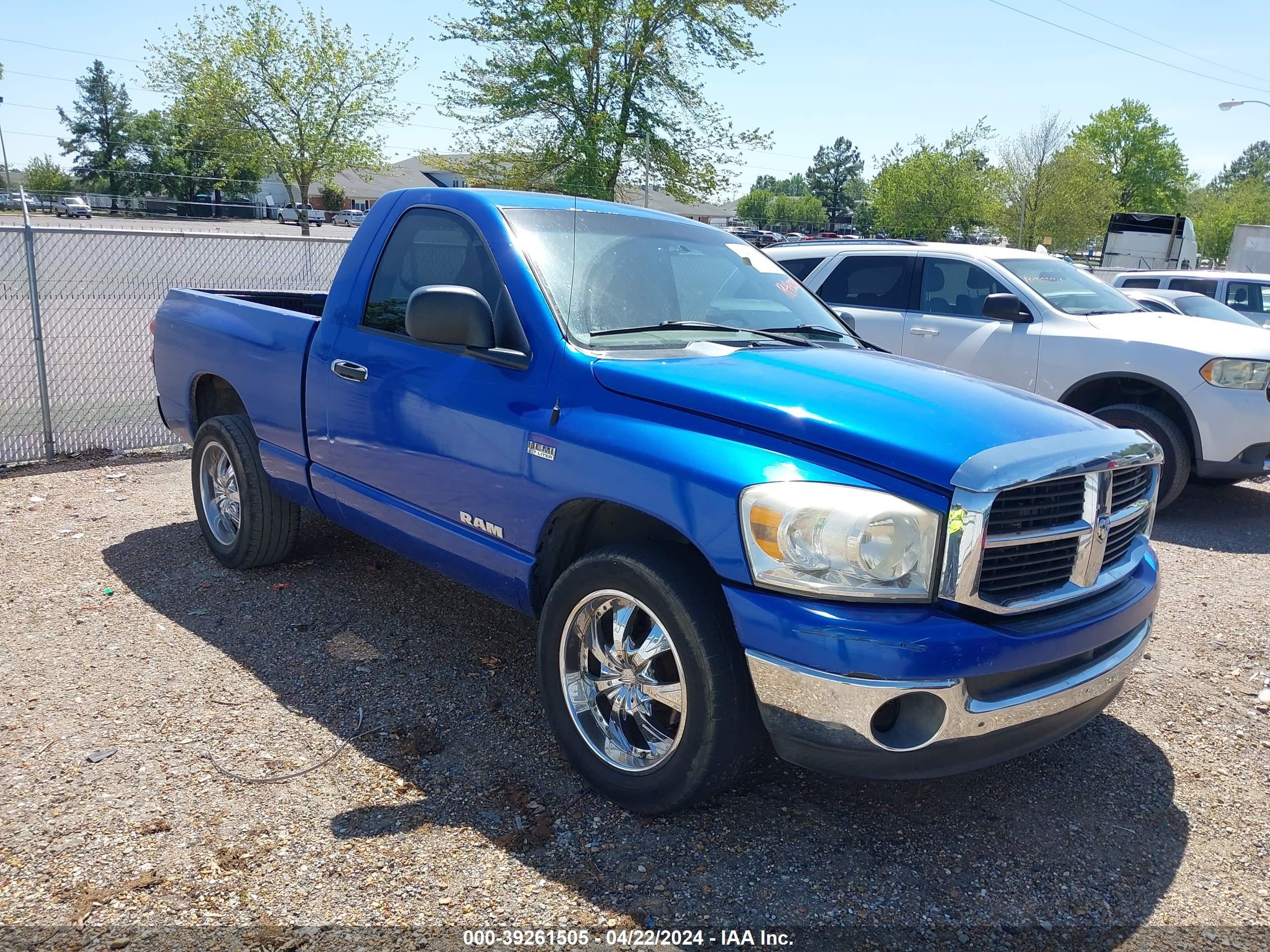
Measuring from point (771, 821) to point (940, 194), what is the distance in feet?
145

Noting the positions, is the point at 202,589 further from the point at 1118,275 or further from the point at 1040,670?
the point at 1118,275

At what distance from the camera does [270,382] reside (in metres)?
4.71

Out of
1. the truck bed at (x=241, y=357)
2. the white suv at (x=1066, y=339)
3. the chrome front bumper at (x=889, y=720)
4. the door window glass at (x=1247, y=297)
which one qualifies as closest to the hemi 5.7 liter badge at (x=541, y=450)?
the chrome front bumper at (x=889, y=720)

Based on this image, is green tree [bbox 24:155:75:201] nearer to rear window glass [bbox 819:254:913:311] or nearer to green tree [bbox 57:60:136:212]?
green tree [bbox 57:60:136:212]

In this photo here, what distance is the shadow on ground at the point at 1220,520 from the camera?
6789 mm

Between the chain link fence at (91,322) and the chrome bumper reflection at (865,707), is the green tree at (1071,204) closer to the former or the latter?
the chain link fence at (91,322)

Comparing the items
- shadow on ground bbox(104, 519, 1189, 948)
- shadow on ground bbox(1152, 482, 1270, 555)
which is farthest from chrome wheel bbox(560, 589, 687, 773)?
shadow on ground bbox(1152, 482, 1270, 555)

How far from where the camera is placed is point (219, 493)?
5328mm

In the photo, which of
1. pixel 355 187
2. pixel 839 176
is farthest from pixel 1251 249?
pixel 839 176

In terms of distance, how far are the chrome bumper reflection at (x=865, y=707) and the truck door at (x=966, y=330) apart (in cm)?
572

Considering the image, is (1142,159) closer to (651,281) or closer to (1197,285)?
(1197,285)

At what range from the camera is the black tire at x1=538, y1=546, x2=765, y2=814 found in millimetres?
2773

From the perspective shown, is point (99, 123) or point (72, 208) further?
point (99, 123)

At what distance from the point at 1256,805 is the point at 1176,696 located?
0.88 m
